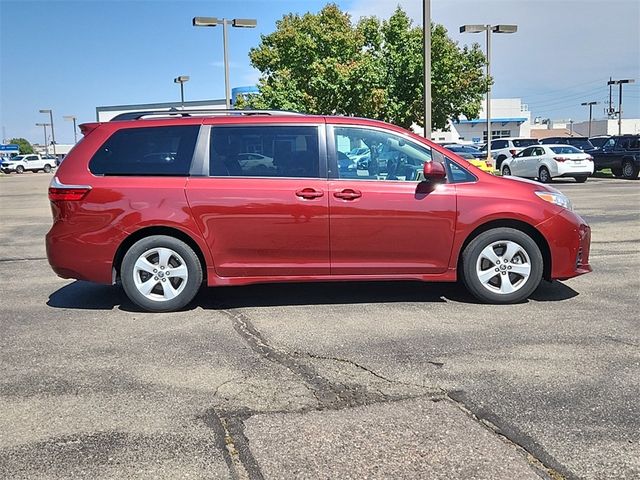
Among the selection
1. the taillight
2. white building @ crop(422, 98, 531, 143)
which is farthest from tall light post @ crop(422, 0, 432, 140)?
white building @ crop(422, 98, 531, 143)

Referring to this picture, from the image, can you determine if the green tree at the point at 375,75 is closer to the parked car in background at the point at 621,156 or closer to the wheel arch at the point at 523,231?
the parked car in background at the point at 621,156

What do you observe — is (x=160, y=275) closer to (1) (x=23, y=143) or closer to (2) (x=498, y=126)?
(2) (x=498, y=126)

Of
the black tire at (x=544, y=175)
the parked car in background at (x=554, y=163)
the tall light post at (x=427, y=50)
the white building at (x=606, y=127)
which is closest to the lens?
the tall light post at (x=427, y=50)

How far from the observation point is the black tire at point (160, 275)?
5.84m

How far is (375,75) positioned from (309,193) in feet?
62.1

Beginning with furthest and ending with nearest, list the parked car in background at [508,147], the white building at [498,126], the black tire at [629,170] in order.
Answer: the white building at [498,126], the parked car in background at [508,147], the black tire at [629,170]

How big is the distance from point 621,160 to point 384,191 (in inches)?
937

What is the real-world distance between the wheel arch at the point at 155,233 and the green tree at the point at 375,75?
731 inches

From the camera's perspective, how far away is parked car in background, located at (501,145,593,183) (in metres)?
23.5

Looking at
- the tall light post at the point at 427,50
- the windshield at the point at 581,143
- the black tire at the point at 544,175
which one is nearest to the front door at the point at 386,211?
the tall light post at the point at 427,50

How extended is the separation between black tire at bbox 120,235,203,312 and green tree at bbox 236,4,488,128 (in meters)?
18.7

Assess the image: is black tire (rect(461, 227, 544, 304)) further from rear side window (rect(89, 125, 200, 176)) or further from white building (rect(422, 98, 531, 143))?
white building (rect(422, 98, 531, 143))

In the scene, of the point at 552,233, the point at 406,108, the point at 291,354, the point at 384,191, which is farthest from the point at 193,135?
the point at 406,108

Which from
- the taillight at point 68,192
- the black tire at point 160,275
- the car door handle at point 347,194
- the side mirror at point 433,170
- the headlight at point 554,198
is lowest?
the black tire at point 160,275
